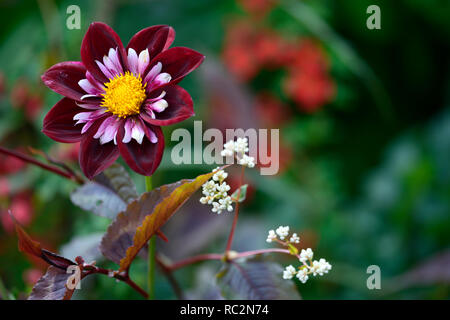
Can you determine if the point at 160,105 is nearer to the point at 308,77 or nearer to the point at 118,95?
the point at 118,95

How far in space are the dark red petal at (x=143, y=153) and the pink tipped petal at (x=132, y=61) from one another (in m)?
0.05

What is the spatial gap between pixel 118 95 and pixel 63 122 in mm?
46

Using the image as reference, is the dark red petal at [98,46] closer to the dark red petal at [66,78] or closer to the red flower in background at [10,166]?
the dark red petal at [66,78]

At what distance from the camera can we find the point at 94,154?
30 cm

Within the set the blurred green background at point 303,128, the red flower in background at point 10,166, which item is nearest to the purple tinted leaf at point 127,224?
the blurred green background at point 303,128

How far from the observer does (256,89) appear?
0.97 meters

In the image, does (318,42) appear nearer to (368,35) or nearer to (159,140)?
(368,35)

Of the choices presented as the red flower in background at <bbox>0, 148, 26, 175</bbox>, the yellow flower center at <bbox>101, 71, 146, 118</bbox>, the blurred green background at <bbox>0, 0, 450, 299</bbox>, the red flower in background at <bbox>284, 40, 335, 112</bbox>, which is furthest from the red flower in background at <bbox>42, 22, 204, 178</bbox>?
the red flower in background at <bbox>284, 40, 335, 112</bbox>

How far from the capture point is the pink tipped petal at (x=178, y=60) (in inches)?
11.9

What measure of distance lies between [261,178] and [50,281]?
0.54m

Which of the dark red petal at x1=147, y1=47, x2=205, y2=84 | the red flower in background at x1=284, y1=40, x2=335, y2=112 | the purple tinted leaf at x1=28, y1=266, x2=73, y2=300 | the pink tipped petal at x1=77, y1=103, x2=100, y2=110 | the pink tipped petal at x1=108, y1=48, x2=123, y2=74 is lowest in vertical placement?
the purple tinted leaf at x1=28, y1=266, x2=73, y2=300

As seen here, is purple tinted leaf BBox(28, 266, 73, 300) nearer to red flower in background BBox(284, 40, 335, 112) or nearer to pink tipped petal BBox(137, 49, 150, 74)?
pink tipped petal BBox(137, 49, 150, 74)

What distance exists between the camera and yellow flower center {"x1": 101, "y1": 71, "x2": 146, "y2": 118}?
300 mm
